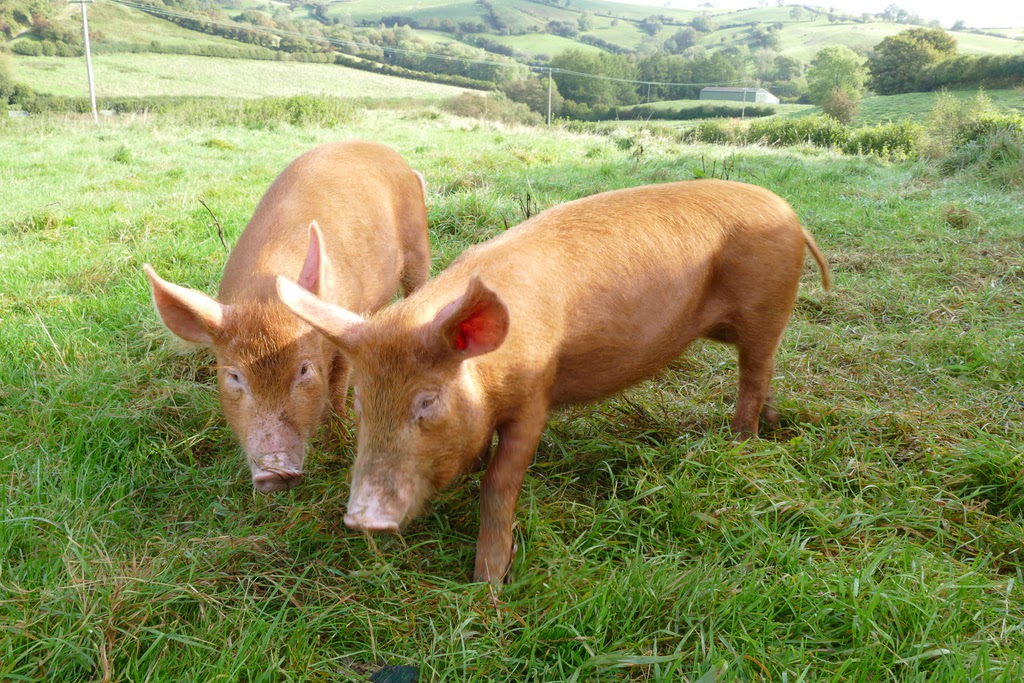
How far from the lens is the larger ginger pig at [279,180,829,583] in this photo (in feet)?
7.14

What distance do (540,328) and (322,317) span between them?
0.75 metres

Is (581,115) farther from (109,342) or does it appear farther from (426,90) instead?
(109,342)

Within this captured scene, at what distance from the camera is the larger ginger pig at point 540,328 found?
218 cm

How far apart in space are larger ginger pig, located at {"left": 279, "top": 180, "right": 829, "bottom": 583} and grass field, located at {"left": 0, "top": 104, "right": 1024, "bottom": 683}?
0.30 meters

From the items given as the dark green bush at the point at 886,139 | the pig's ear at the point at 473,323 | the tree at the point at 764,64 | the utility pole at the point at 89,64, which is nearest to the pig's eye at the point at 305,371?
the pig's ear at the point at 473,323

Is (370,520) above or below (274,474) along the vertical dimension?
above

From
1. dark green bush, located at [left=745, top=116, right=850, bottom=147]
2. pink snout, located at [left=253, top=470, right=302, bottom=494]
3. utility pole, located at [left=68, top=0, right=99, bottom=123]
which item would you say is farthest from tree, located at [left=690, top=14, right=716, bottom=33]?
pink snout, located at [left=253, top=470, right=302, bottom=494]

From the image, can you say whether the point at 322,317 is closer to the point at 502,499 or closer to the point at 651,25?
the point at 502,499

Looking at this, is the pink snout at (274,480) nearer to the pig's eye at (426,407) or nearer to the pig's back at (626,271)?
the pig's eye at (426,407)

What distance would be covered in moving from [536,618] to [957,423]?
229 cm

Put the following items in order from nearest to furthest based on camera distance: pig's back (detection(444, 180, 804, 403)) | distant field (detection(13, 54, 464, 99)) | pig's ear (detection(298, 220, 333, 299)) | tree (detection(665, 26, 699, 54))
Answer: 1. pig's back (detection(444, 180, 804, 403))
2. pig's ear (detection(298, 220, 333, 299))
3. distant field (detection(13, 54, 464, 99))
4. tree (detection(665, 26, 699, 54))

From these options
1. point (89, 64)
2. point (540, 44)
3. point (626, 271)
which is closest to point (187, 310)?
point (626, 271)

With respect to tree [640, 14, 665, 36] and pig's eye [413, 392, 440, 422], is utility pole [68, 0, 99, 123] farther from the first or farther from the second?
tree [640, 14, 665, 36]

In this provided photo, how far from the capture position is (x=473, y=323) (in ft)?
6.81
